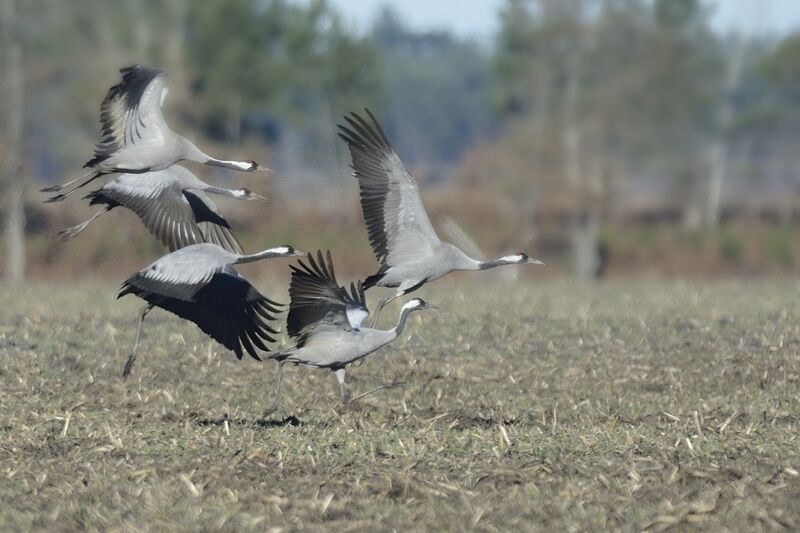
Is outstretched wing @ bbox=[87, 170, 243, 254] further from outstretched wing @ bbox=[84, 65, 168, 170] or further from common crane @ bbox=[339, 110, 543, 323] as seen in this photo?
common crane @ bbox=[339, 110, 543, 323]

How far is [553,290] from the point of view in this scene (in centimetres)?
1708

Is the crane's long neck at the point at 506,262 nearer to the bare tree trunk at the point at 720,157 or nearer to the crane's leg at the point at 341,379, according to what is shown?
the crane's leg at the point at 341,379

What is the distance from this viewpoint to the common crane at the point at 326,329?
302 inches

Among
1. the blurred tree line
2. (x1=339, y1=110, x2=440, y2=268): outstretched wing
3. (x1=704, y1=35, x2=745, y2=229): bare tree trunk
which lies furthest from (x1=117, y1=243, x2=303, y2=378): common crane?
(x1=704, y1=35, x2=745, y2=229): bare tree trunk

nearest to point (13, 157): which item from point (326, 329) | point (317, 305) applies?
point (326, 329)

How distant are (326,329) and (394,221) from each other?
6.01ft

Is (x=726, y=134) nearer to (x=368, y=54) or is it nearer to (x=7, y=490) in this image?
(x=368, y=54)

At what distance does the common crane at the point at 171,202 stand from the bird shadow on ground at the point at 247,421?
7.62 ft

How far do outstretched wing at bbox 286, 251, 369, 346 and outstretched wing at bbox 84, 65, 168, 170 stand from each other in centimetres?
243

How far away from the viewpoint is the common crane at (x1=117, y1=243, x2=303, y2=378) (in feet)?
26.7

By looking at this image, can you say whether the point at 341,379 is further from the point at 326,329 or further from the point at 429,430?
the point at 429,430

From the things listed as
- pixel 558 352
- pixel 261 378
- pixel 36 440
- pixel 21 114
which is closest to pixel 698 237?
pixel 21 114

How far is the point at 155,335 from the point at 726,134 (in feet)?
56.4

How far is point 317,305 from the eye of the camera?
7.72 meters
